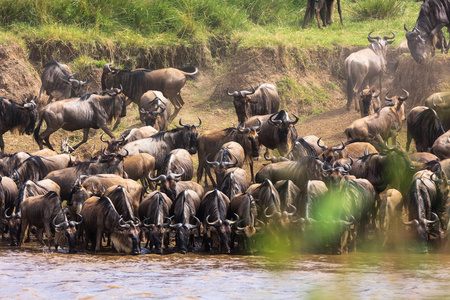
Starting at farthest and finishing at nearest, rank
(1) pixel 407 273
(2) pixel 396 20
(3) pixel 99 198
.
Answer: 1. (2) pixel 396 20
2. (3) pixel 99 198
3. (1) pixel 407 273

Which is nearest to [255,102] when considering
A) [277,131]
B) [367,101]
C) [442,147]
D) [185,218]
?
[277,131]

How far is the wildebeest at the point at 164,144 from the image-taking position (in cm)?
1623

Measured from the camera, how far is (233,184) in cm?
1374

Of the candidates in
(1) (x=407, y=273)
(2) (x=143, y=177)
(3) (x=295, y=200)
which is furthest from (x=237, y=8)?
(1) (x=407, y=273)

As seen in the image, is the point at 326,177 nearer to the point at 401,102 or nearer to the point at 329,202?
the point at 329,202

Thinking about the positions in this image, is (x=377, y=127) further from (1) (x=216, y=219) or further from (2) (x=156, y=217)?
(2) (x=156, y=217)

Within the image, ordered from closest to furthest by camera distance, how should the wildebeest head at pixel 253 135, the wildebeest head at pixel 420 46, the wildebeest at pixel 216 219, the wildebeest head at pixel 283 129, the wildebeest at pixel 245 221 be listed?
the wildebeest at pixel 216 219, the wildebeest at pixel 245 221, the wildebeest head at pixel 253 135, the wildebeest head at pixel 283 129, the wildebeest head at pixel 420 46

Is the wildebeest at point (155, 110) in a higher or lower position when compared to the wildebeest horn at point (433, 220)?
higher

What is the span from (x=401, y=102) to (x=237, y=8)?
970cm

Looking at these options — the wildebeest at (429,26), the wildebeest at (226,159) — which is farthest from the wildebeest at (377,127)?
the wildebeest at (429,26)

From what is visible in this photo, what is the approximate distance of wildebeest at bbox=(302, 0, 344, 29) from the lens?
25172mm

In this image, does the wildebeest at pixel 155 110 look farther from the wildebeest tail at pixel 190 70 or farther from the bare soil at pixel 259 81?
the wildebeest tail at pixel 190 70

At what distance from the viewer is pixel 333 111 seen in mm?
21484

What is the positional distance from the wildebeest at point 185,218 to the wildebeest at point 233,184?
0.64 m
